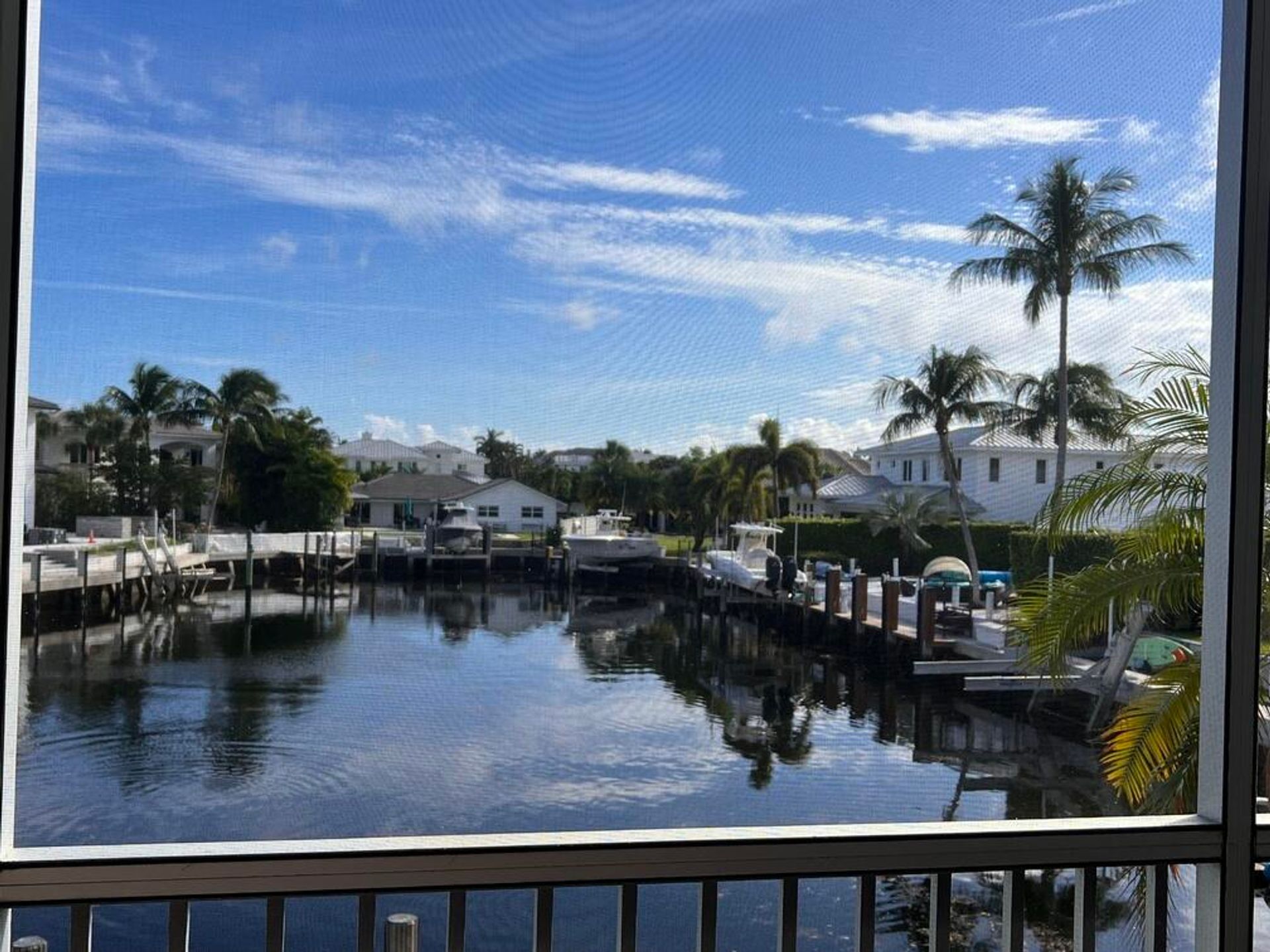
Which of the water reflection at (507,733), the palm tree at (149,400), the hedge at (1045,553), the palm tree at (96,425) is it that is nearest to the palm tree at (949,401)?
the hedge at (1045,553)

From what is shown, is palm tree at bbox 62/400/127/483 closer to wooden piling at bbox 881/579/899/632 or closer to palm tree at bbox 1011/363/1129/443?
wooden piling at bbox 881/579/899/632

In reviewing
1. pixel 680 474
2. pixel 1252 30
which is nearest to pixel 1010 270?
pixel 680 474

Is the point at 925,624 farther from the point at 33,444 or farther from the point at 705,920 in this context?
the point at 705,920

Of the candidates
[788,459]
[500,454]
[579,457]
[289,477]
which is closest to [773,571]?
[788,459]

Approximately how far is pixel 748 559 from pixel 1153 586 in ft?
7.84

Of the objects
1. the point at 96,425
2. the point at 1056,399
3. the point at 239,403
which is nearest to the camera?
the point at 96,425

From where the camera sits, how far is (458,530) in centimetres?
463

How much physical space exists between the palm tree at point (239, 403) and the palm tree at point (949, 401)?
3.12 meters

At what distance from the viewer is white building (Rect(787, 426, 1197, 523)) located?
5.35 m

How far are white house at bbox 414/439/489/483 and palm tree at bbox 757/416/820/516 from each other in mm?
1458

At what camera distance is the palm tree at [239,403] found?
4.84m

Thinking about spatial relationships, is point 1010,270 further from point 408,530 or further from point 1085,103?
point 408,530

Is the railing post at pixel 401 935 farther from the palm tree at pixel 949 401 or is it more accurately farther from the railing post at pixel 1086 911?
the palm tree at pixel 949 401

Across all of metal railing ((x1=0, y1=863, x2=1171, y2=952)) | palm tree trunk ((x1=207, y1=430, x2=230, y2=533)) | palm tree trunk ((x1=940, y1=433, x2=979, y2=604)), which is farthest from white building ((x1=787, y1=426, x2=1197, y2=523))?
metal railing ((x1=0, y1=863, x2=1171, y2=952))
